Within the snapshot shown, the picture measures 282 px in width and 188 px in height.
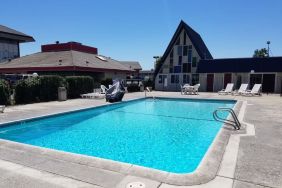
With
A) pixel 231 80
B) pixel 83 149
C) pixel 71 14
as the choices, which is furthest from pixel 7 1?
pixel 231 80

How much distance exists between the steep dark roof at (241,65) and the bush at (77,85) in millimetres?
14532

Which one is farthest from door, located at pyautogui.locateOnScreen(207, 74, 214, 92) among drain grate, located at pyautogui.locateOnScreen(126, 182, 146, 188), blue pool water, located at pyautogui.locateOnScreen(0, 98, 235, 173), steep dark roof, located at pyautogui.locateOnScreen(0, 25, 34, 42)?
steep dark roof, located at pyautogui.locateOnScreen(0, 25, 34, 42)

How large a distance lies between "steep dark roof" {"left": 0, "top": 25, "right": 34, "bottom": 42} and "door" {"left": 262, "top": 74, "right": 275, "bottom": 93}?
32417 millimetres

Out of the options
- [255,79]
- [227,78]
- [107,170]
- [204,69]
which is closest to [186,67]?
[204,69]

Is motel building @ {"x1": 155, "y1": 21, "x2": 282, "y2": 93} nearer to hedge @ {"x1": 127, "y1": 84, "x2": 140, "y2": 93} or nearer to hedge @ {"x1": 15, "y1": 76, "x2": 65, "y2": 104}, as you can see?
hedge @ {"x1": 127, "y1": 84, "x2": 140, "y2": 93}

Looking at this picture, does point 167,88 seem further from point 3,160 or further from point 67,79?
point 3,160

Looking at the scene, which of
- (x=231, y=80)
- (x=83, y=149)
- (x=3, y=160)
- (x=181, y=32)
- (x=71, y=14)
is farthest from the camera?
(x=181, y=32)

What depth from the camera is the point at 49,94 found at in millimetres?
16250

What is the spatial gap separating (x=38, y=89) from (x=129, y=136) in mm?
10060

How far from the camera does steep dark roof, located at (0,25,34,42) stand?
2905 cm

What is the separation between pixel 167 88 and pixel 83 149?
24.5 meters

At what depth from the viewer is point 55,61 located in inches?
962

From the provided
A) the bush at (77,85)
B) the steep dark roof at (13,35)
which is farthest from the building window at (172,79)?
the steep dark roof at (13,35)

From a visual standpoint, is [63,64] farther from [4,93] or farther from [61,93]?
[4,93]
